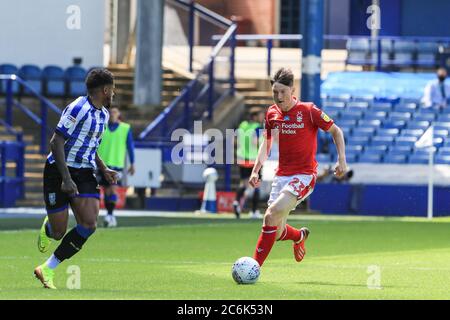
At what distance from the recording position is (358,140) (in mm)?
36844

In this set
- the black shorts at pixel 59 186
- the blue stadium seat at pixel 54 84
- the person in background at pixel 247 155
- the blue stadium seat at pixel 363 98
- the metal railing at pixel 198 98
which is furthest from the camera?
the blue stadium seat at pixel 363 98

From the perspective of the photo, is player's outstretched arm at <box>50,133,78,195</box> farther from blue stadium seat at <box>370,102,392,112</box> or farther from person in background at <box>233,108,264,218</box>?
blue stadium seat at <box>370,102,392,112</box>

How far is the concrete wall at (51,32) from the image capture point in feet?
125

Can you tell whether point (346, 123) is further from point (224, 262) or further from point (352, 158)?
point (224, 262)

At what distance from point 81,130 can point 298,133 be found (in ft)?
7.78

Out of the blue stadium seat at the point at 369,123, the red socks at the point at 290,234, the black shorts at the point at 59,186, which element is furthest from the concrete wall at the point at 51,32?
the black shorts at the point at 59,186

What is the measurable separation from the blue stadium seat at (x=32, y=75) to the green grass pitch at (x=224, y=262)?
10334 mm

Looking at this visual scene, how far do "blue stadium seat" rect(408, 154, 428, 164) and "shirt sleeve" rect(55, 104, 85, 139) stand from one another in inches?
866

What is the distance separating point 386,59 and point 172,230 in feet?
65.9

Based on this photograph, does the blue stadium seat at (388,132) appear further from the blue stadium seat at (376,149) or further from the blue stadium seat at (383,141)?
the blue stadium seat at (376,149)

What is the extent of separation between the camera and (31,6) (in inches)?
1503

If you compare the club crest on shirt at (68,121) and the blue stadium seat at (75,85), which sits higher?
the blue stadium seat at (75,85)
